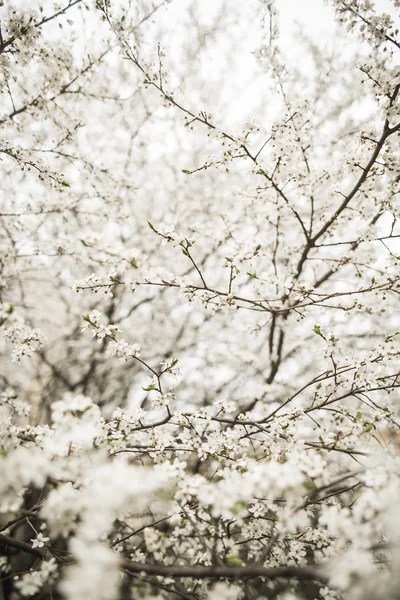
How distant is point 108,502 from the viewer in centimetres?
122

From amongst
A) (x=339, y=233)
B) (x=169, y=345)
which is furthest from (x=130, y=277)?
(x=169, y=345)

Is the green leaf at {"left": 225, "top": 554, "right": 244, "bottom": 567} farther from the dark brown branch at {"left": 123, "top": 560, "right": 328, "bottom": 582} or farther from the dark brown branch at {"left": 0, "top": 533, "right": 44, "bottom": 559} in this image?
the dark brown branch at {"left": 0, "top": 533, "right": 44, "bottom": 559}

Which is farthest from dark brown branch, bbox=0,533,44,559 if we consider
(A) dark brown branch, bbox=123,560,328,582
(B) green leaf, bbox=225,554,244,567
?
A: (B) green leaf, bbox=225,554,244,567

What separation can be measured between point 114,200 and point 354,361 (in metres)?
3.75

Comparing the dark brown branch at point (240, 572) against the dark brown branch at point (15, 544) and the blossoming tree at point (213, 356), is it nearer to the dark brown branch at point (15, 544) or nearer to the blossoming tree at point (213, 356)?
the blossoming tree at point (213, 356)

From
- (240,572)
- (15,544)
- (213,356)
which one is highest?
(213,356)

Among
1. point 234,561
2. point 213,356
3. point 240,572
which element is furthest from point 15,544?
point 213,356

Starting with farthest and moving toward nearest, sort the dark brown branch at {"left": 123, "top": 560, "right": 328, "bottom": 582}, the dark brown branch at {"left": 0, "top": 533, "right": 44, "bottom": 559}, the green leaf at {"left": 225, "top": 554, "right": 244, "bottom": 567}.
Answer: the dark brown branch at {"left": 0, "top": 533, "right": 44, "bottom": 559}
the green leaf at {"left": 225, "top": 554, "right": 244, "bottom": 567}
the dark brown branch at {"left": 123, "top": 560, "right": 328, "bottom": 582}

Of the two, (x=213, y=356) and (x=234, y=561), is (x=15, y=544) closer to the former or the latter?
(x=234, y=561)

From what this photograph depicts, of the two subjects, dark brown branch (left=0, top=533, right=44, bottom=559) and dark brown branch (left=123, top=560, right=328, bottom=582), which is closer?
dark brown branch (left=123, top=560, right=328, bottom=582)

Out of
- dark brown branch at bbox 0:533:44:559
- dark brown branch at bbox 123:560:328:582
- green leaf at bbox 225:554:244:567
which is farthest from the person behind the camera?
dark brown branch at bbox 0:533:44:559

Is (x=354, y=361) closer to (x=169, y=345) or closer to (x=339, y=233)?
(x=339, y=233)

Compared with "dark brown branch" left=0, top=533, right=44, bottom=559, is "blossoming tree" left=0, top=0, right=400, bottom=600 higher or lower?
higher

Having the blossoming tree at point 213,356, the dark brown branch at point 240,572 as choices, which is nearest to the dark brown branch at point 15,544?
the blossoming tree at point 213,356
